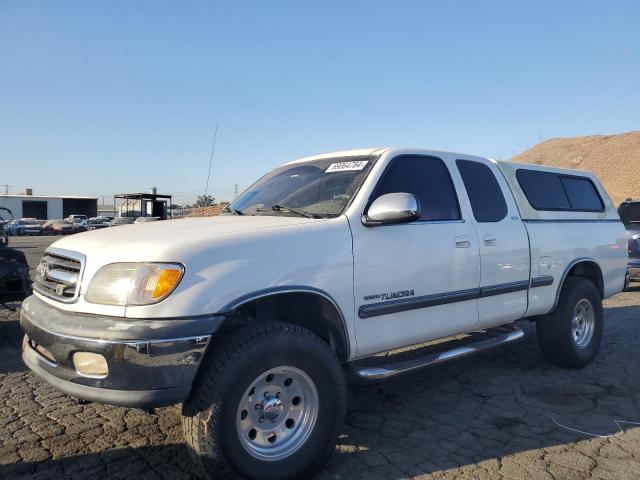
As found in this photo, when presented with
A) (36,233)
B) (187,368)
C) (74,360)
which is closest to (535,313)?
(187,368)

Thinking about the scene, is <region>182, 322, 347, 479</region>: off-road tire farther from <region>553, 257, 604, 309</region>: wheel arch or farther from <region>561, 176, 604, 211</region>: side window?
<region>561, 176, 604, 211</region>: side window

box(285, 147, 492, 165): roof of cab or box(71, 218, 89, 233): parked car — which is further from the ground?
box(285, 147, 492, 165): roof of cab

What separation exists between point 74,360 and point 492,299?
3.12m

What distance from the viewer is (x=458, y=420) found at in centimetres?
392

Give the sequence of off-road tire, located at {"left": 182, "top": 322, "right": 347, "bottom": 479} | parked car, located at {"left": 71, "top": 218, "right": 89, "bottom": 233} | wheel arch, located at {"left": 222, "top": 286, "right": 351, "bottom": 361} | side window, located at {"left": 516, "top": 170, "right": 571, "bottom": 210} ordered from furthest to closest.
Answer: parked car, located at {"left": 71, "top": 218, "right": 89, "bottom": 233}
side window, located at {"left": 516, "top": 170, "right": 571, "bottom": 210}
wheel arch, located at {"left": 222, "top": 286, "right": 351, "bottom": 361}
off-road tire, located at {"left": 182, "top": 322, "right": 347, "bottom": 479}

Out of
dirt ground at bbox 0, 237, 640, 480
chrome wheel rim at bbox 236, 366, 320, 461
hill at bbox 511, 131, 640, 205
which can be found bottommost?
dirt ground at bbox 0, 237, 640, 480

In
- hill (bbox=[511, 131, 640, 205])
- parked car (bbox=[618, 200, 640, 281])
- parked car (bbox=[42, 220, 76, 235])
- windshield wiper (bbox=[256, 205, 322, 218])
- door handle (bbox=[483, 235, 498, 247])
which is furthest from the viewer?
parked car (bbox=[42, 220, 76, 235])

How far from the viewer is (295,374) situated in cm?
296

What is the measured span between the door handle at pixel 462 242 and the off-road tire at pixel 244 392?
1.44m

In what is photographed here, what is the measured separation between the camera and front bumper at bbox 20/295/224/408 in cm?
251

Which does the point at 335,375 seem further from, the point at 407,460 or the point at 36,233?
the point at 36,233

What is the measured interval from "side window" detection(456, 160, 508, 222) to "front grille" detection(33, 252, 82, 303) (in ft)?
9.75

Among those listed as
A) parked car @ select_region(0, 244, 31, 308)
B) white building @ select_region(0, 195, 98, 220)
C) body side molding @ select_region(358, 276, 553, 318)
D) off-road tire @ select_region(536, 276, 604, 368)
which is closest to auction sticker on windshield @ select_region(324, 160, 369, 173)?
body side molding @ select_region(358, 276, 553, 318)

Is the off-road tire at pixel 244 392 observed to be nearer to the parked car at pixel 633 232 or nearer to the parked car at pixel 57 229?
the parked car at pixel 633 232
